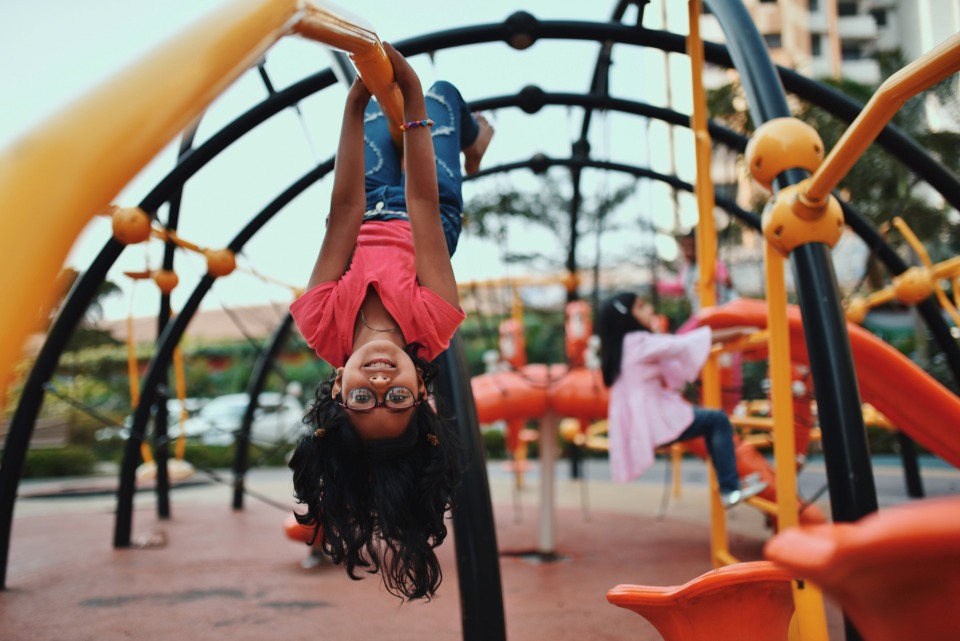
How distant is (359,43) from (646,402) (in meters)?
3.10

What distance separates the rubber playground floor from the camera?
134 inches

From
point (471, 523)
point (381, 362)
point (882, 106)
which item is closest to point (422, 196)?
point (381, 362)

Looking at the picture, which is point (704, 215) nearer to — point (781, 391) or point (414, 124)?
point (781, 391)

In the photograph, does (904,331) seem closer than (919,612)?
No

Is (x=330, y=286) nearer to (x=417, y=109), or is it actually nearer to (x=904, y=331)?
(x=417, y=109)

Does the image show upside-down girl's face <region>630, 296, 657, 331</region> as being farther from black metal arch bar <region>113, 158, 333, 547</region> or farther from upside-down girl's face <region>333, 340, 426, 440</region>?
upside-down girl's face <region>333, 340, 426, 440</region>

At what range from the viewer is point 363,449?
7.54 feet

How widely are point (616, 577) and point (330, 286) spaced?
111 inches

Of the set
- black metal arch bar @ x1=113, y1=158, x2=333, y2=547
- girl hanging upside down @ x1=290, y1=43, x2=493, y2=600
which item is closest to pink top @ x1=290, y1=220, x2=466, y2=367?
girl hanging upside down @ x1=290, y1=43, x2=493, y2=600

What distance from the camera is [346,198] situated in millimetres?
2260

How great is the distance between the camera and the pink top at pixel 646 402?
4.17m

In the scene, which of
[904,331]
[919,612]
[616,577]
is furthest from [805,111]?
[919,612]

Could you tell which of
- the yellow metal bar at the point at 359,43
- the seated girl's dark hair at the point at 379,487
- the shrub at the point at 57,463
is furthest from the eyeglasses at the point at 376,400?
the shrub at the point at 57,463

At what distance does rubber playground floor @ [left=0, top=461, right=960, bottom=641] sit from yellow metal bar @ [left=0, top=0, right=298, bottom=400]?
2.53m
